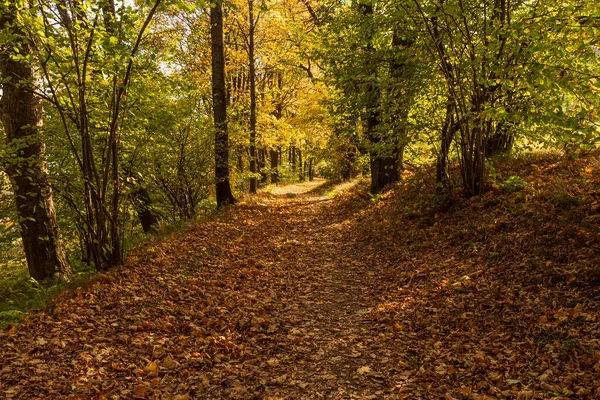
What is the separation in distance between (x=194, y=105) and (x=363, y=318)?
885cm

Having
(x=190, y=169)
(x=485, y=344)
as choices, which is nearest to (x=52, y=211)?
(x=190, y=169)

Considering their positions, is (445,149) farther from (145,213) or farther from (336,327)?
(145,213)

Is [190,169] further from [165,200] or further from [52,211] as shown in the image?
[52,211]

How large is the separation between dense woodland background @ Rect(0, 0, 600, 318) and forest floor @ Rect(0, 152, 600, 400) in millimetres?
974

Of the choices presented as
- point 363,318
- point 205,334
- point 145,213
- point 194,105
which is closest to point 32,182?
point 205,334

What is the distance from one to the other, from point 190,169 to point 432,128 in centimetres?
841

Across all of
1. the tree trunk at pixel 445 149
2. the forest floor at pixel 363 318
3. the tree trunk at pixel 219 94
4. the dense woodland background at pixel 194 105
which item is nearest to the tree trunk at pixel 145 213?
the dense woodland background at pixel 194 105

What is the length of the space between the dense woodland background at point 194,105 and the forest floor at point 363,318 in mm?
974

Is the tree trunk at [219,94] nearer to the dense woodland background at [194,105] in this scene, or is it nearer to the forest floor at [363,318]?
the dense woodland background at [194,105]

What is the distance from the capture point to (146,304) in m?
6.21

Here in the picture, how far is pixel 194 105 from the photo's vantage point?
39.3 ft

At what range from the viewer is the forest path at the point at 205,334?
14.1 feet

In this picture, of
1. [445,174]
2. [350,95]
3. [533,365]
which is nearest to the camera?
[533,365]

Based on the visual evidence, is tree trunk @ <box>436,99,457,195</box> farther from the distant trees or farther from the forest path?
the forest path
